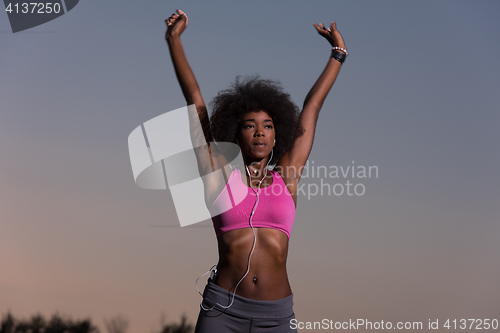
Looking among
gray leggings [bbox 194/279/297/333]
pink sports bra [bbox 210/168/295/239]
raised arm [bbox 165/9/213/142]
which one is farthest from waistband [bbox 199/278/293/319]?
raised arm [bbox 165/9/213/142]

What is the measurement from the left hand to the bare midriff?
1926mm

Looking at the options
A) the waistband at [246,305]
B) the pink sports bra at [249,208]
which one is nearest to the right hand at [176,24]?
the pink sports bra at [249,208]

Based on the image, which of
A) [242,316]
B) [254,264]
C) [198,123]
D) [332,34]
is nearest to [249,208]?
[254,264]

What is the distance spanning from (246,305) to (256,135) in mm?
1212

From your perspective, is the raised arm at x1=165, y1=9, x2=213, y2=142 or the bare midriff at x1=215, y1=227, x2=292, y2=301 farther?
the raised arm at x1=165, y1=9, x2=213, y2=142

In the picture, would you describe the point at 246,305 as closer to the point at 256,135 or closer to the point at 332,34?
the point at 256,135

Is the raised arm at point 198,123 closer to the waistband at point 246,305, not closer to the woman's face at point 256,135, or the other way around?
the woman's face at point 256,135

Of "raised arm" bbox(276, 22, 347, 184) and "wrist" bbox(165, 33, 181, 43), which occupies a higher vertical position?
"wrist" bbox(165, 33, 181, 43)

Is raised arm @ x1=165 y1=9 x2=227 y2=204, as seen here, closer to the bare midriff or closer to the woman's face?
the woman's face

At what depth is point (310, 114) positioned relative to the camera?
155 inches

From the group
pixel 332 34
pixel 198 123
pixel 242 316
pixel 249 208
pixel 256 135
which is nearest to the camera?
pixel 242 316

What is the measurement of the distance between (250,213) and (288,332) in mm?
840

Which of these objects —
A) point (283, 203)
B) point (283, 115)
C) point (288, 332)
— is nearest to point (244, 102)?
point (283, 115)

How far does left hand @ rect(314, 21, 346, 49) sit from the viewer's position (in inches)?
166
